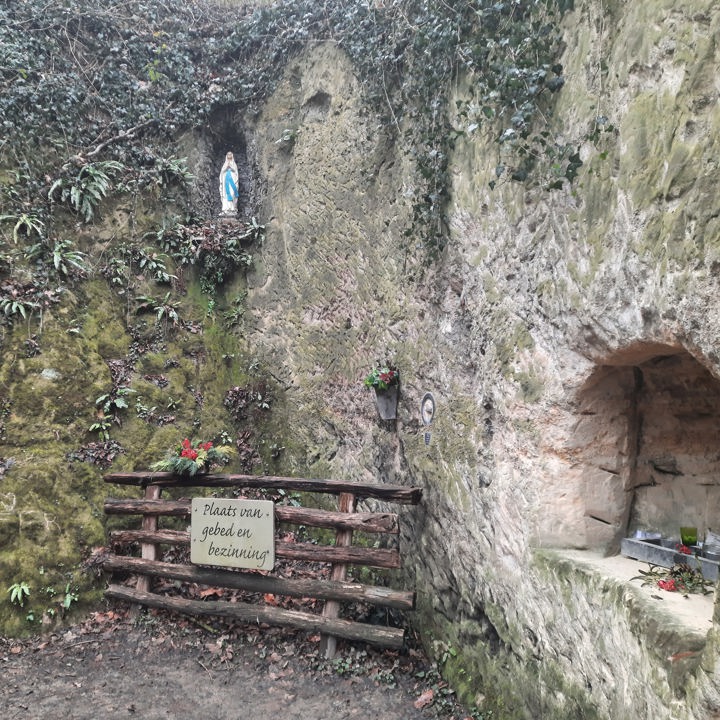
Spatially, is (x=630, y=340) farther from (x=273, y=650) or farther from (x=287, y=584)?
(x=273, y=650)

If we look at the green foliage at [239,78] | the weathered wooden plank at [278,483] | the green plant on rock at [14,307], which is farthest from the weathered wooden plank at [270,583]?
the green foliage at [239,78]

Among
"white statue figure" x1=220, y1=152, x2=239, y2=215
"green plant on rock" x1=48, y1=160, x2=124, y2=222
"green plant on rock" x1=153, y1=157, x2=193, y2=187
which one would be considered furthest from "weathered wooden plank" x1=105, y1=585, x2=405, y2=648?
"green plant on rock" x1=153, y1=157, x2=193, y2=187

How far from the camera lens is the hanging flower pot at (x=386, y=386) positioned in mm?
5918

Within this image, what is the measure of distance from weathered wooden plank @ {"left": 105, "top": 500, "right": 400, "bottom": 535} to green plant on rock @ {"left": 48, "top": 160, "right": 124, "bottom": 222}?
4.20 m

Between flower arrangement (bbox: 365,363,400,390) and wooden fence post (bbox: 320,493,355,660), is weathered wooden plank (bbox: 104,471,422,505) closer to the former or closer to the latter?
wooden fence post (bbox: 320,493,355,660)

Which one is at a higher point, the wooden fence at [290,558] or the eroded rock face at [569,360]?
the eroded rock face at [569,360]

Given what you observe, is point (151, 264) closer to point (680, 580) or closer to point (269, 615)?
point (269, 615)

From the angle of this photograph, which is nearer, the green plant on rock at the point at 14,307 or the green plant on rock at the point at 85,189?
the green plant on rock at the point at 14,307

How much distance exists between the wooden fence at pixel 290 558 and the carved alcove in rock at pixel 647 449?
5.90 feet

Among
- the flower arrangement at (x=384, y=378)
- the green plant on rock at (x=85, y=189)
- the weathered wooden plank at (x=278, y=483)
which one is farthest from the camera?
the green plant on rock at (x=85, y=189)

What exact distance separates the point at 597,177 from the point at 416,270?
100 inches

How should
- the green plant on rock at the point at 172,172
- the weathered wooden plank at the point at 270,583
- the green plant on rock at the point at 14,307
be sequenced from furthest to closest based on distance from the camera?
the green plant on rock at the point at 172,172, the green plant on rock at the point at 14,307, the weathered wooden plank at the point at 270,583

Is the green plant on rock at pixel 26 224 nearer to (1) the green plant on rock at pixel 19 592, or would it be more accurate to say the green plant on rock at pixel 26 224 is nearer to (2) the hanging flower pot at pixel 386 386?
(1) the green plant on rock at pixel 19 592

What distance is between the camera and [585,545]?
3.85m
